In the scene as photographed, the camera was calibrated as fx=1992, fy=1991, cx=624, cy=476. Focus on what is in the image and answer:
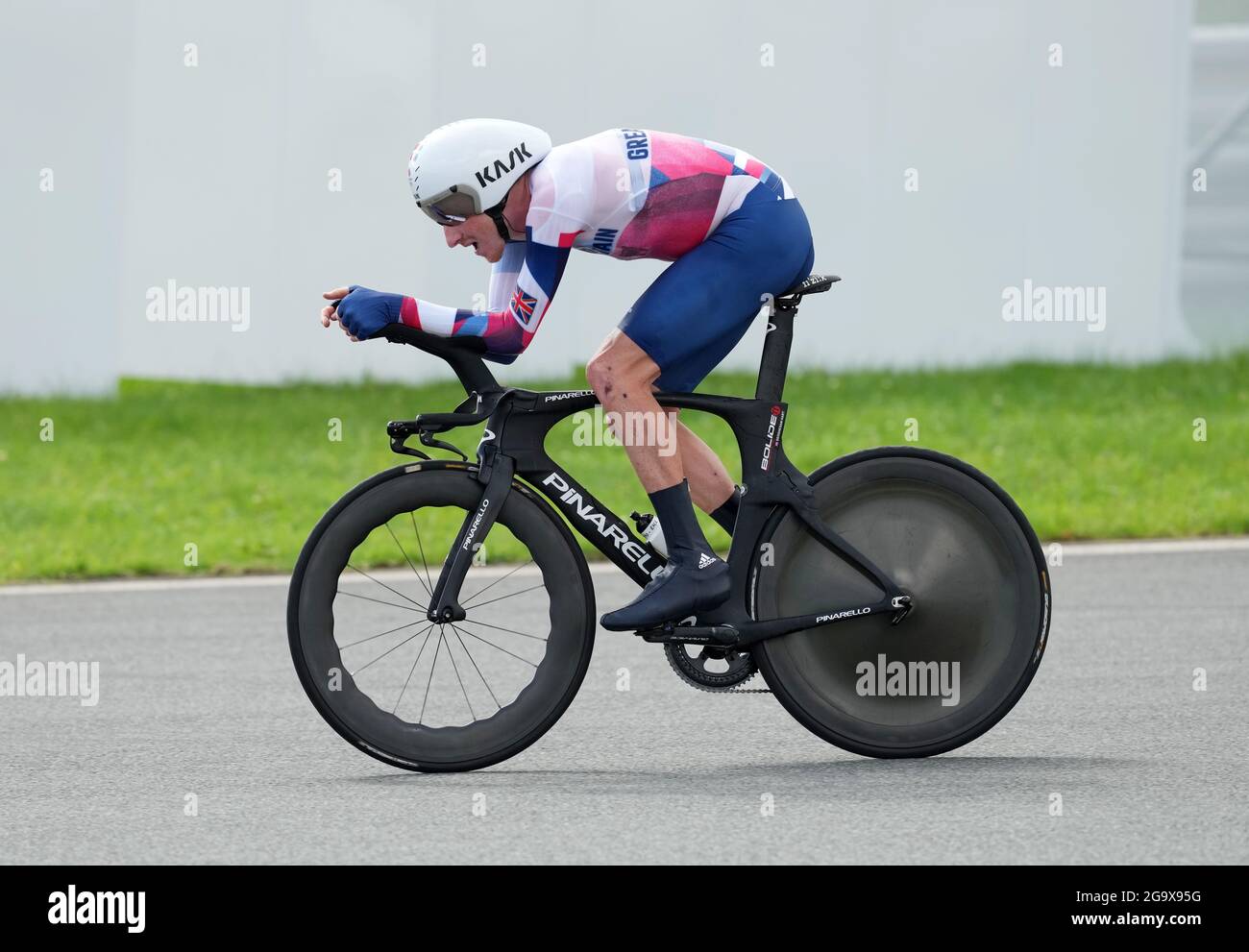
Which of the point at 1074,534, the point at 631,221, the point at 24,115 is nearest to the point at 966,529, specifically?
the point at 631,221

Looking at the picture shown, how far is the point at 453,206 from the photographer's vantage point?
5.40m

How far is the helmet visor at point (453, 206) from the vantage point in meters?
5.37

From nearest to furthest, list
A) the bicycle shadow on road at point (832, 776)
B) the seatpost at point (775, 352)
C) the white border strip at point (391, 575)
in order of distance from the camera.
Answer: the bicycle shadow on road at point (832, 776) < the seatpost at point (775, 352) < the white border strip at point (391, 575)

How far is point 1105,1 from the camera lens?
1711cm

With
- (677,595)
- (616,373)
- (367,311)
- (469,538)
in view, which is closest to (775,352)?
(616,373)

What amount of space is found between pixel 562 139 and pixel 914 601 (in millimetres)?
11818

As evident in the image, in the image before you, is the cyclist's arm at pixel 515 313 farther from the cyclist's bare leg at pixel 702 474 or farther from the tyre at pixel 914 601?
the tyre at pixel 914 601

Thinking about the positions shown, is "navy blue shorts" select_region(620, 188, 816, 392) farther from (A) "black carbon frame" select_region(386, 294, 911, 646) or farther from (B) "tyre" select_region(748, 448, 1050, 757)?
(B) "tyre" select_region(748, 448, 1050, 757)

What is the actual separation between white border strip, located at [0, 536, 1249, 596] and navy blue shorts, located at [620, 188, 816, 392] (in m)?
4.81

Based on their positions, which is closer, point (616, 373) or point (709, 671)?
point (616, 373)

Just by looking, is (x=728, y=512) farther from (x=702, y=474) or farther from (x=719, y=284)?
(x=719, y=284)

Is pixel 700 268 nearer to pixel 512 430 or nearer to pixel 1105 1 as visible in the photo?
pixel 512 430

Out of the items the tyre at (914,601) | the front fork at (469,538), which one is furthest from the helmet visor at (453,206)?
the tyre at (914,601)

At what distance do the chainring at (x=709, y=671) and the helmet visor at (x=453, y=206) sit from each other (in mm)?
1309
